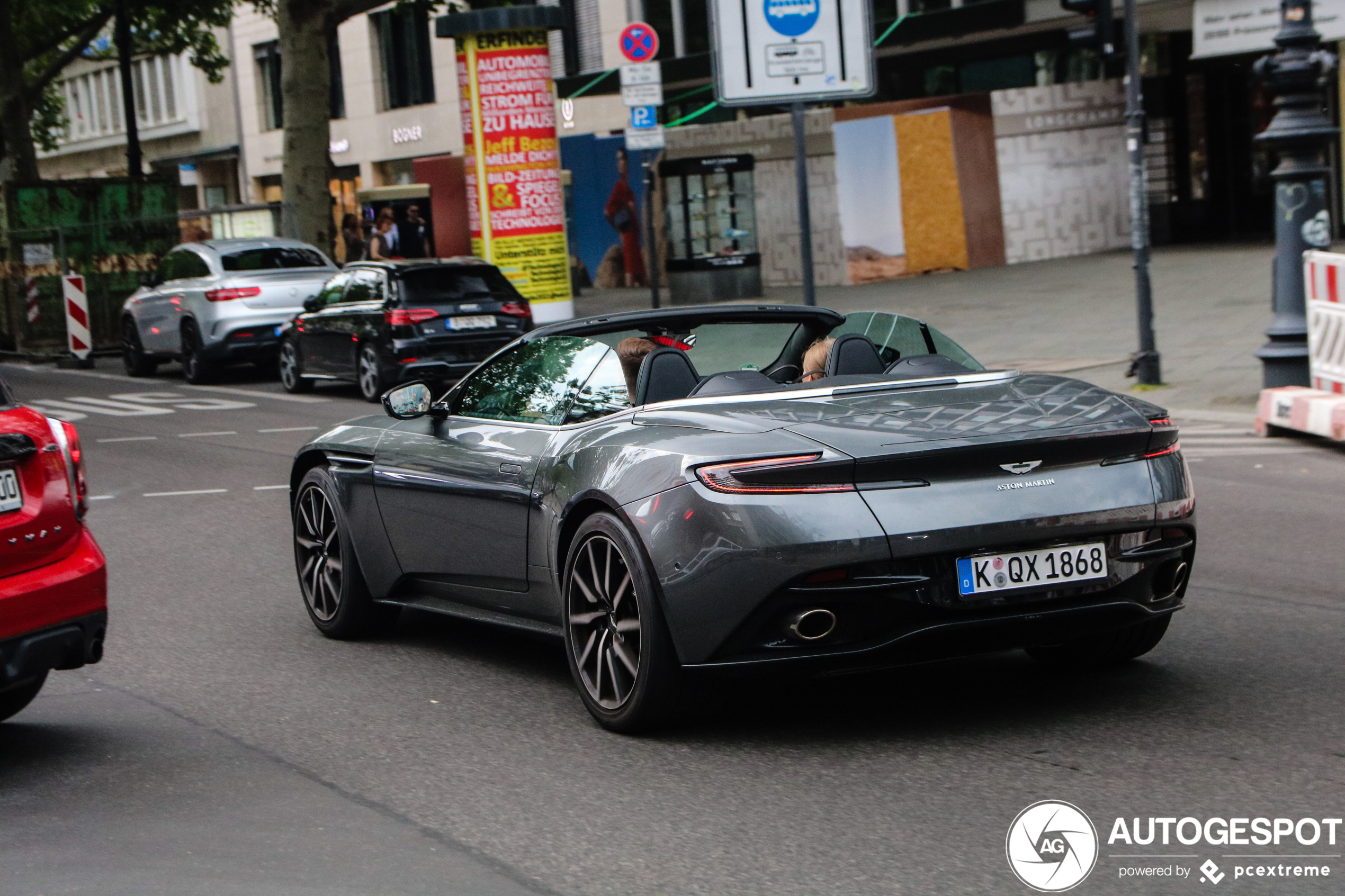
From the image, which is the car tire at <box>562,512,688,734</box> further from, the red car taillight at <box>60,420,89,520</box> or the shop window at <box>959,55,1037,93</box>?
the shop window at <box>959,55,1037,93</box>

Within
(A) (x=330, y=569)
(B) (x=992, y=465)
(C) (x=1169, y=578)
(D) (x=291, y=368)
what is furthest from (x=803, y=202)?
(B) (x=992, y=465)

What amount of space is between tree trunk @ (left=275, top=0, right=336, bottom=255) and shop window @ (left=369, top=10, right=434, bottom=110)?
18122 millimetres

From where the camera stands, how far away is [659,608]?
5051 mm

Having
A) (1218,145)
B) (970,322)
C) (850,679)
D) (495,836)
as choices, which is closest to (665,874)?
(495,836)

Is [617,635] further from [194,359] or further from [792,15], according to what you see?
[194,359]

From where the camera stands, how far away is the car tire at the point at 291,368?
19766 mm

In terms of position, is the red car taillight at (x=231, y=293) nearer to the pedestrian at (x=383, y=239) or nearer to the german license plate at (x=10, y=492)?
the pedestrian at (x=383, y=239)

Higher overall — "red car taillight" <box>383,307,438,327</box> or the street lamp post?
the street lamp post

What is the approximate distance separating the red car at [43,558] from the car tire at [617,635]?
4.68 ft

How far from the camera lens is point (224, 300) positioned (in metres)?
21.4

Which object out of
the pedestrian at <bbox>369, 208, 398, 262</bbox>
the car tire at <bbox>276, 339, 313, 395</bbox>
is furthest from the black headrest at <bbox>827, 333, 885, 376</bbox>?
the pedestrian at <bbox>369, 208, 398, 262</bbox>

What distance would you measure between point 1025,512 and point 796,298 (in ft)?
74.8

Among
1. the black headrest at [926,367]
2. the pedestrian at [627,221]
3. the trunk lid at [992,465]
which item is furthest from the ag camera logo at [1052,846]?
the pedestrian at [627,221]

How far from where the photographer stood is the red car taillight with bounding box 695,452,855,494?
16.0 ft
